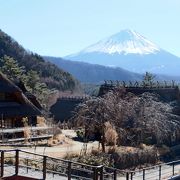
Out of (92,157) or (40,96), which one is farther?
(40,96)

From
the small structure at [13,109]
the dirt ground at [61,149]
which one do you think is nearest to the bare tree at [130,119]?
the dirt ground at [61,149]

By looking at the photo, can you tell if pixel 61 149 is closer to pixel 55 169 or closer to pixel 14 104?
pixel 55 169

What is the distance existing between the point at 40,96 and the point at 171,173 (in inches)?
1746

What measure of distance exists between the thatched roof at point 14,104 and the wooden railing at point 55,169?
1455 cm

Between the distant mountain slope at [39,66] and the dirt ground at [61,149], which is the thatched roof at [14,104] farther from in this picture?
the distant mountain slope at [39,66]

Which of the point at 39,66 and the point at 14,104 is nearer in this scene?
the point at 14,104

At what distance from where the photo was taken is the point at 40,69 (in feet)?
385

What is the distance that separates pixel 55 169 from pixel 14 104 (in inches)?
768

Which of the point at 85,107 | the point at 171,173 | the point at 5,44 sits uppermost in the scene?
the point at 5,44

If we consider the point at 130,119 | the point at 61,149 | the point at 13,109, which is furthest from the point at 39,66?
the point at 61,149

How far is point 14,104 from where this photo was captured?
144 feet

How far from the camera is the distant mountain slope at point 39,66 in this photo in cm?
11588

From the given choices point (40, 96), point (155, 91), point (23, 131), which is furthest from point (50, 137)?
point (40, 96)

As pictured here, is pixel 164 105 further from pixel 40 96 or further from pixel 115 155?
pixel 40 96
